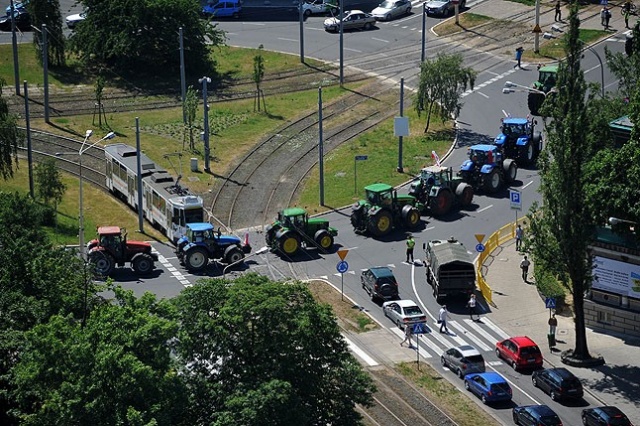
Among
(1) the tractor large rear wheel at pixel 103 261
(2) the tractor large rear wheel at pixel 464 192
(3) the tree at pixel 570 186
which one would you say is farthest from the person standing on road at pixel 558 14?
(1) the tractor large rear wheel at pixel 103 261

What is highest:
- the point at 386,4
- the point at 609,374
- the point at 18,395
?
the point at 386,4

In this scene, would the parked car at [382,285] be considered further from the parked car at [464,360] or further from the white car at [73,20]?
the white car at [73,20]

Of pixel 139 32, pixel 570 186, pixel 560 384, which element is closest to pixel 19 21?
pixel 139 32

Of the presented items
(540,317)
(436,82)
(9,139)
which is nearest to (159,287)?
(9,139)

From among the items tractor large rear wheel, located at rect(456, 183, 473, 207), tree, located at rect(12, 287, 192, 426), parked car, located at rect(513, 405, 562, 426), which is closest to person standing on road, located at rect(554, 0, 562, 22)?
tractor large rear wheel, located at rect(456, 183, 473, 207)

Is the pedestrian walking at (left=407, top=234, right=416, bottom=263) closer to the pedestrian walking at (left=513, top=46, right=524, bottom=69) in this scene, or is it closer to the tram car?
the tram car

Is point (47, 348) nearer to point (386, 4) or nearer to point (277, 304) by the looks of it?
point (277, 304)
